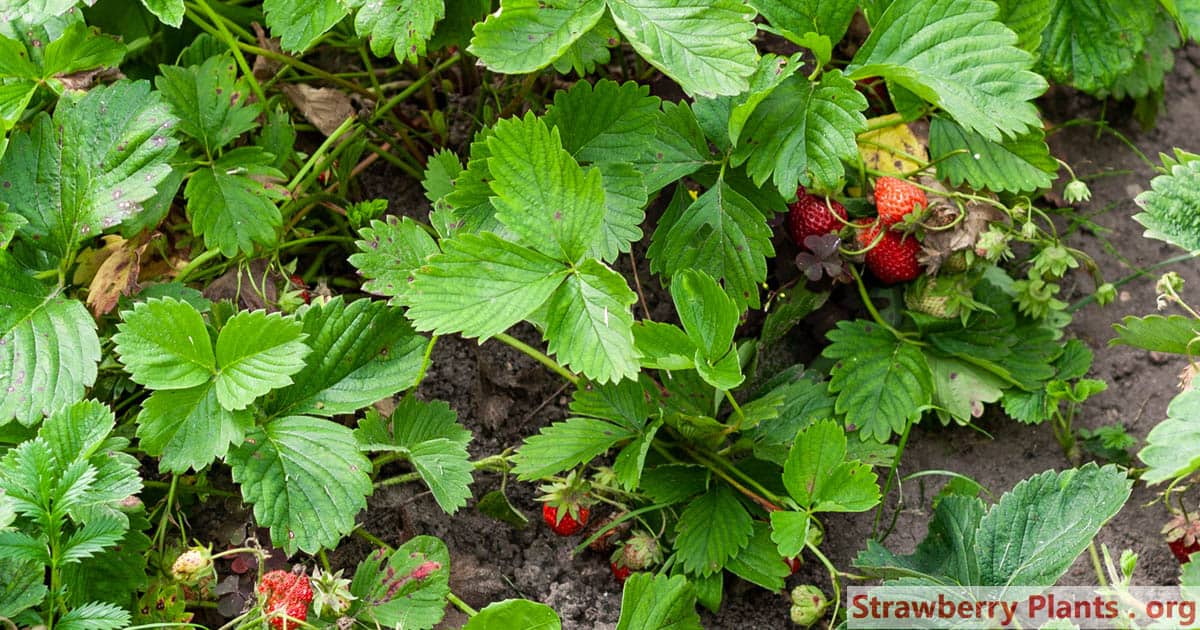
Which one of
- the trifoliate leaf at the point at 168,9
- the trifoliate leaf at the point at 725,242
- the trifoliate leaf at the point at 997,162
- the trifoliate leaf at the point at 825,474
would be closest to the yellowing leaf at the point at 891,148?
the trifoliate leaf at the point at 997,162

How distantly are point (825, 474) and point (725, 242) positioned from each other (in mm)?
417

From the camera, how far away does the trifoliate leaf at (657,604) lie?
4.94 ft

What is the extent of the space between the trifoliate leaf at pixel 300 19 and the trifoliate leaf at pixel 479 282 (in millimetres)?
456

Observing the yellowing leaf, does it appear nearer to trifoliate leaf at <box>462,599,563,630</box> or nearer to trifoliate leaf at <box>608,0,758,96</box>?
trifoliate leaf at <box>608,0,758,96</box>

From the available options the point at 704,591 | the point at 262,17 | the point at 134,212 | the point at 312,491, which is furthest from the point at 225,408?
the point at 262,17

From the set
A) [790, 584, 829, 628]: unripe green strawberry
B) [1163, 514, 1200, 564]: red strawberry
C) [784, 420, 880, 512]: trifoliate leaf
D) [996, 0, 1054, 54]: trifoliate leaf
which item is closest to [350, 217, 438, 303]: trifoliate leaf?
[784, 420, 880, 512]: trifoliate leaf

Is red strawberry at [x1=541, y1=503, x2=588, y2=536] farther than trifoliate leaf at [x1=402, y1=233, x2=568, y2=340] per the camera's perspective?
Yes

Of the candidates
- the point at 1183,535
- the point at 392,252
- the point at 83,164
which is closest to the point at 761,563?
the point at 1183,535

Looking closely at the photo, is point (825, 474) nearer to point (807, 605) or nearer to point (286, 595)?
point (807, 605)

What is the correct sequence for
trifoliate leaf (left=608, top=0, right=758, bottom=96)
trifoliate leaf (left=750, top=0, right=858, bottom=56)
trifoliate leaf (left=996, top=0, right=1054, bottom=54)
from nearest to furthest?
trifoliate leaf (left=608, top=0, right=758, bottom=96)
trifoliate leaf (left=750, top=0, right=858, bottom=56)
trifoliate leaf (left=996, top=0, right=1054, bottom=54)

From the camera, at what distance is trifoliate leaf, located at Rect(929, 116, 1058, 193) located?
183 centimetres

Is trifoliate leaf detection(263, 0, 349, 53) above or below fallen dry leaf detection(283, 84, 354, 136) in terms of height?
above

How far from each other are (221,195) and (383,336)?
1.29 ft

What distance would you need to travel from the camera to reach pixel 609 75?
2162 mm
